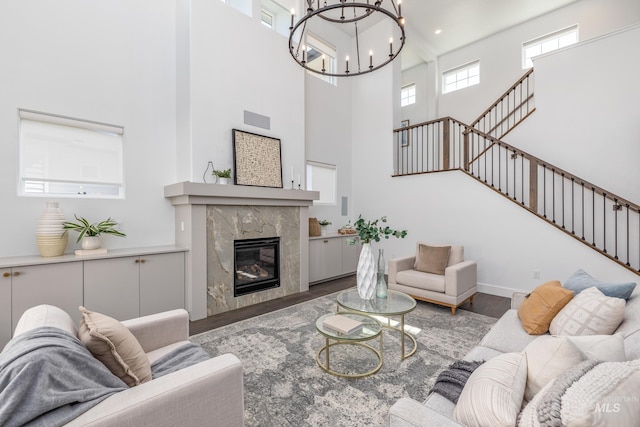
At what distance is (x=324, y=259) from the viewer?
5383mm

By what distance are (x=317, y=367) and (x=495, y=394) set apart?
1.66m

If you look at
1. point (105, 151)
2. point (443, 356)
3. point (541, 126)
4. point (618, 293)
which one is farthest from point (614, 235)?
point (105, 151)

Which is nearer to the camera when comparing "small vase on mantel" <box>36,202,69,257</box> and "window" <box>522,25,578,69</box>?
"small vase on mantel" <box>36,202,69,257</box>

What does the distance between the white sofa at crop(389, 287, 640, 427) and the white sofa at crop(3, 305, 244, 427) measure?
2.57 ft

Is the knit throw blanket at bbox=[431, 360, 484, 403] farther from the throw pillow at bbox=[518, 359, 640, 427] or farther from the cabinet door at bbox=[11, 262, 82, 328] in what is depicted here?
the cabinet door at bbox=[11, 262, 82, 328]

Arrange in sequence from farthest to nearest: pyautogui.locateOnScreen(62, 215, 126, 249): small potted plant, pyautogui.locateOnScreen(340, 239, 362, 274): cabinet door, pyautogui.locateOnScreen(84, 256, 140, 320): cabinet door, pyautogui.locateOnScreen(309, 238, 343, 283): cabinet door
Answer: pyautogui.locateOnScreen(340, 239, 362, 274): cabinet door → pyautogui.locateOnScreen(309, 238, 343, 283): cabinet door → pyautogui.locateOnScreen(62, 215, 126, 249): small potted plant → pyautogui.locateOnScreen(84, 256, 140, 320): cabinet door

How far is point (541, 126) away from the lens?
4633 millimetres

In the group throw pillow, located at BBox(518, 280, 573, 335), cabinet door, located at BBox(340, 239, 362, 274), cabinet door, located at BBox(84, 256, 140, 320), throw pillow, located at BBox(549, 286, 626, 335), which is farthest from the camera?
cabinet door, located at BBox(340, 239, 362, 274)

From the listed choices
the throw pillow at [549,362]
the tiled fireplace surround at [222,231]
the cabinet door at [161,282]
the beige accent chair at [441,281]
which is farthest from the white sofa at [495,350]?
the cabinet door at [161,282]

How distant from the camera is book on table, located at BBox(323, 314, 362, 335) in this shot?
7.47 feet

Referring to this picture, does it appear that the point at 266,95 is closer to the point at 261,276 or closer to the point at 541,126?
the point at 261,276

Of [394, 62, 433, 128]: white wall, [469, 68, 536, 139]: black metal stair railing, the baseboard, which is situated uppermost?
[394, 62, 433, 128]: white wall

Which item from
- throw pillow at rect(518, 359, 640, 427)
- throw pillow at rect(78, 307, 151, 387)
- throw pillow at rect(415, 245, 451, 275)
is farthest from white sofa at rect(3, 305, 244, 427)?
throw pillow at rect(415, 245, 451, 275)

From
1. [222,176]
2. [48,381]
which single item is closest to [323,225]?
[222,176]
